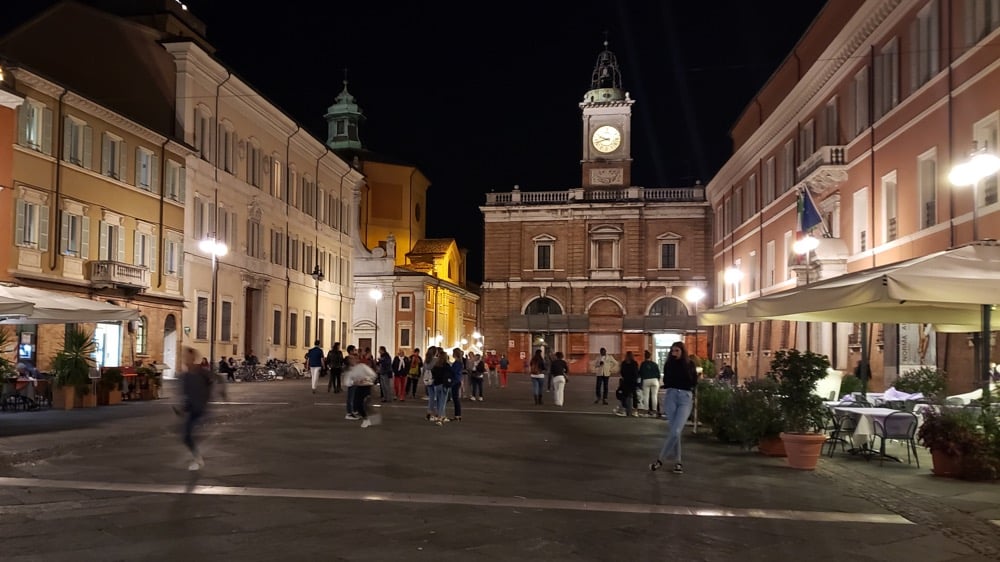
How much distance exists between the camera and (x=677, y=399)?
492 inches

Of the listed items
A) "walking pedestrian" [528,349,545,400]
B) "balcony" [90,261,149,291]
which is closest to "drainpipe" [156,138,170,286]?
"balcony" [90,261,149,291]

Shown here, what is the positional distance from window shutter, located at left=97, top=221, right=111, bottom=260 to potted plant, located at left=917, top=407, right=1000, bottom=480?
2799 centimetres

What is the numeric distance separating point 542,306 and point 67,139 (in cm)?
4452

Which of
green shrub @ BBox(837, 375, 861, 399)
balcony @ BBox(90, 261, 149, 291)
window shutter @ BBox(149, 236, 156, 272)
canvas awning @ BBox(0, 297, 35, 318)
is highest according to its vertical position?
window shutter @ BBox(149, 236, 156, 272)

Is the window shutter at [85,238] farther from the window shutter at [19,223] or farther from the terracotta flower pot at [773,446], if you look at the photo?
the terracotta flower pot at [773,446]

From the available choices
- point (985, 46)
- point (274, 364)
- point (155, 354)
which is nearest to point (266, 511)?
point (985, 46)

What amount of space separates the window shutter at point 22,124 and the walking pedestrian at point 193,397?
760 inches

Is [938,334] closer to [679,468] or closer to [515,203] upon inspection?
[679,468]

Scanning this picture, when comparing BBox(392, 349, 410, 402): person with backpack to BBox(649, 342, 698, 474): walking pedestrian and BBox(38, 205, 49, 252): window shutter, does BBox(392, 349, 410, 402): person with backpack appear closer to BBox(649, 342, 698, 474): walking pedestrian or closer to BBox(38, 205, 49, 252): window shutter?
BBox(38, 205, 49, 252): window shutter

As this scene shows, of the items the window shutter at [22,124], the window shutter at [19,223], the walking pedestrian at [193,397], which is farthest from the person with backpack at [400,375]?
the walking pedestrian at [193,397]

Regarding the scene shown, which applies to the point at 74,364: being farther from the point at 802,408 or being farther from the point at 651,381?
the point at 802,408

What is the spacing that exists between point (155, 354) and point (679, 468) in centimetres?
2805

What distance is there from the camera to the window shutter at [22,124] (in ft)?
91.4

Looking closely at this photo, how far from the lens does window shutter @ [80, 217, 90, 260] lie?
31.4m
